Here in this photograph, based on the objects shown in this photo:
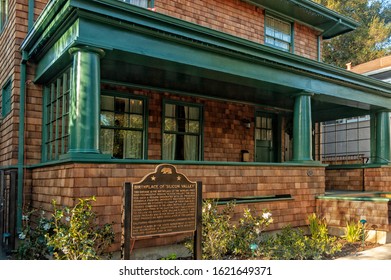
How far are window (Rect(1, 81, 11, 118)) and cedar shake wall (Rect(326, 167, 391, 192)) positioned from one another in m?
10.5

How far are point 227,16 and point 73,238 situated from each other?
838cm

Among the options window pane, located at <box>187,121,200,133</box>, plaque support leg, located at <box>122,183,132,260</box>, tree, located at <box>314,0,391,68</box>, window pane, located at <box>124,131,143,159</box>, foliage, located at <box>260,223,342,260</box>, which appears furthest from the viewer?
tree, located at <box>314,0,391,68</box>

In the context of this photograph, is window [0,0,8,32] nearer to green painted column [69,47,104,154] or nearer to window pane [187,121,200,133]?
green painted column [69,47,104,154]

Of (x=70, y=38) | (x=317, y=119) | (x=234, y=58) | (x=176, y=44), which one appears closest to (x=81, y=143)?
(x=70, y=38)

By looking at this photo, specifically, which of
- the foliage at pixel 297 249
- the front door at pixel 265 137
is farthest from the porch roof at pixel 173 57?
the foliage at pixel 297 249

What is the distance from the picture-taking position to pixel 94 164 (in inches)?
235

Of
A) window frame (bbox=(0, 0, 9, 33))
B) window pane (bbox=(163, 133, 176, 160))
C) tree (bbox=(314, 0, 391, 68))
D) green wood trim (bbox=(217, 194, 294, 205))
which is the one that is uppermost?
tree (bbox=(314, 0, 391, 68))

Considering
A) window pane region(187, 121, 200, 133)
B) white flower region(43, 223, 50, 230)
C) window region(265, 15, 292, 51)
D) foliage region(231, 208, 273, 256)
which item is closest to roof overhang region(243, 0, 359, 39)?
window region(265, 15, 292, 51)

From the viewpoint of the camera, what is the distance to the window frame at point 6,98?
856 centimetres

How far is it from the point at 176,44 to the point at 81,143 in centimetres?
280

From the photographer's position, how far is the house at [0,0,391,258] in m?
6.23
